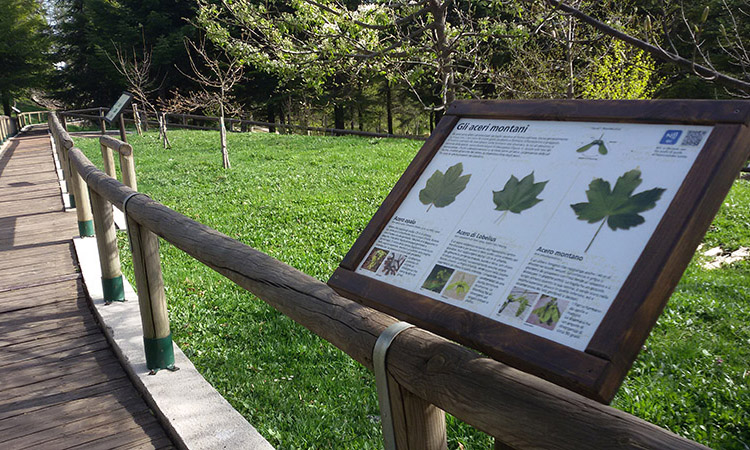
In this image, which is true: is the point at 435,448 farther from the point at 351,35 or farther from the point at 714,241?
the point at 714,241

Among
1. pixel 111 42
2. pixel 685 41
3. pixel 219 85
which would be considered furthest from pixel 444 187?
pixel 111 42

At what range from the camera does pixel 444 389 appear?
1.46m

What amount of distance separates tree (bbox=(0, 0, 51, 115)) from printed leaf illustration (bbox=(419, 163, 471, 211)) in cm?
4344

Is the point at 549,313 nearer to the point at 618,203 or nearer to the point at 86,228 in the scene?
the point at 618,203

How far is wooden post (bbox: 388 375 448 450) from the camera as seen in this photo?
5.34 feet

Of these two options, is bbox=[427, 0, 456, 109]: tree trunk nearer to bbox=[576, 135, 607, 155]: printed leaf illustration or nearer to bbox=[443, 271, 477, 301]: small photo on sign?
bbox=[576, 135, 607, 155]: printed leaf illustration

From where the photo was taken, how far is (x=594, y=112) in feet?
5.08

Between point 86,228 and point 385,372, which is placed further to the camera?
point 86,228

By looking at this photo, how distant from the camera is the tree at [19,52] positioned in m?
37.8

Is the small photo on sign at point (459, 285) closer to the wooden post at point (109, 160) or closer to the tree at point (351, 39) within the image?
the tree at point (351, 39)

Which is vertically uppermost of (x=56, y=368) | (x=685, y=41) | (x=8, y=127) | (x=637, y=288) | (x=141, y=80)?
(x=685, y=41)

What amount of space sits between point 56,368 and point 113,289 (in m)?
0.97

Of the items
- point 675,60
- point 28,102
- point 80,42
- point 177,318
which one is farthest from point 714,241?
point 28,102

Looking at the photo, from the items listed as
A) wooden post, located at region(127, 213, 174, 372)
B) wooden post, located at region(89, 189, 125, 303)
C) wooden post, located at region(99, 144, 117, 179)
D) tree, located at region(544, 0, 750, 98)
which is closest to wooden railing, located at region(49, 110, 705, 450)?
wooden post, located at region(127, 213, 174, 372)
